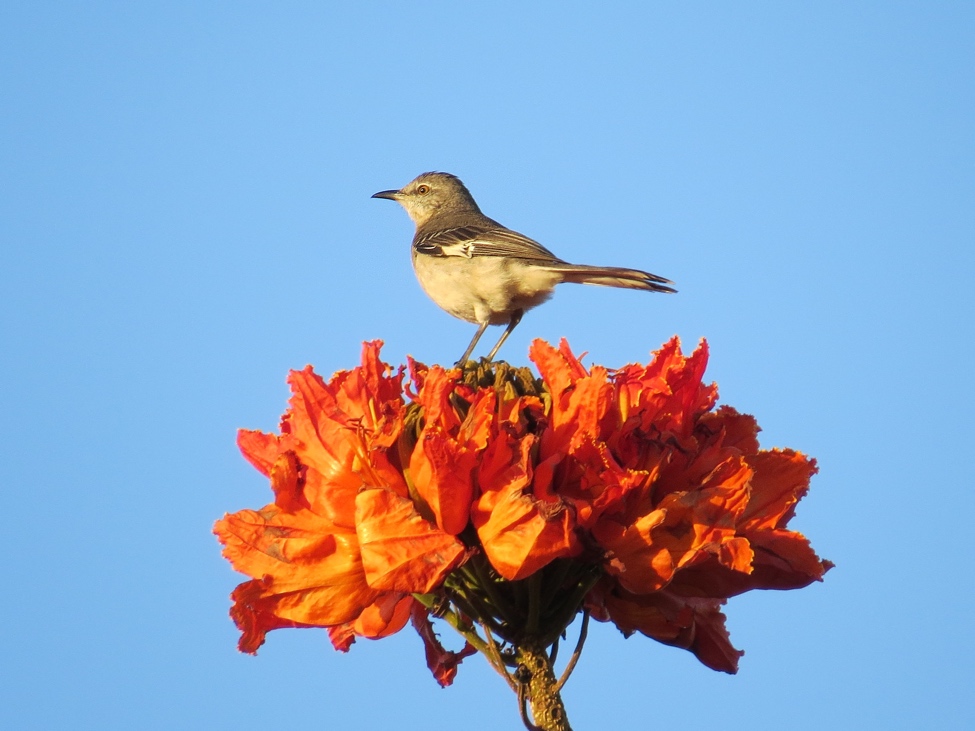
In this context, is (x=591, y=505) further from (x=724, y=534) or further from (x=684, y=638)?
(x=684, y=638)

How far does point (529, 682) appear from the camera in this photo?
3.34m

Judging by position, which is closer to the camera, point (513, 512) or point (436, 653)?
point (513, 512)

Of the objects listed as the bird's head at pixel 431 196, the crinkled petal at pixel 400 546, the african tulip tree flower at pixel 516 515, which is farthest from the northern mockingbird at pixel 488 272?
the crinkled petal at pixel 400 546

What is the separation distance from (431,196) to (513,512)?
1193cm

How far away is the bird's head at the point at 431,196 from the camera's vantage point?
14.8 metres

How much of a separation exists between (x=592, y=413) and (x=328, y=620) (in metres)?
1.05

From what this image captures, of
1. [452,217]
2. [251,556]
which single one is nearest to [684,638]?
[251,556]

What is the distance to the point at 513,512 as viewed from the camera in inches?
129

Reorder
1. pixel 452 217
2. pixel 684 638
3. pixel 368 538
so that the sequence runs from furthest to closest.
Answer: pixel 452 217, pixel 684 638, pixel 368 538

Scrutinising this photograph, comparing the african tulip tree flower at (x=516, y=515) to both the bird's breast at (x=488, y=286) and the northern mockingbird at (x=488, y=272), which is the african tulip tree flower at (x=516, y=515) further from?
the bird's breast at (x=488, y=286)

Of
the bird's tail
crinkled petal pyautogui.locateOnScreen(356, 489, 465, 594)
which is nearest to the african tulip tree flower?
crinkled petal pyautogui.locateOnScreen(356, 489, 465, 594)

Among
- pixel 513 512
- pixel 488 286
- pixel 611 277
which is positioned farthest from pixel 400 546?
pixel 488 286

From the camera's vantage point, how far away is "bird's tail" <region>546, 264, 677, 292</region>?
7867mm

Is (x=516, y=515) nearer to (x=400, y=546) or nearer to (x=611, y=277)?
(x=400, y=546)
